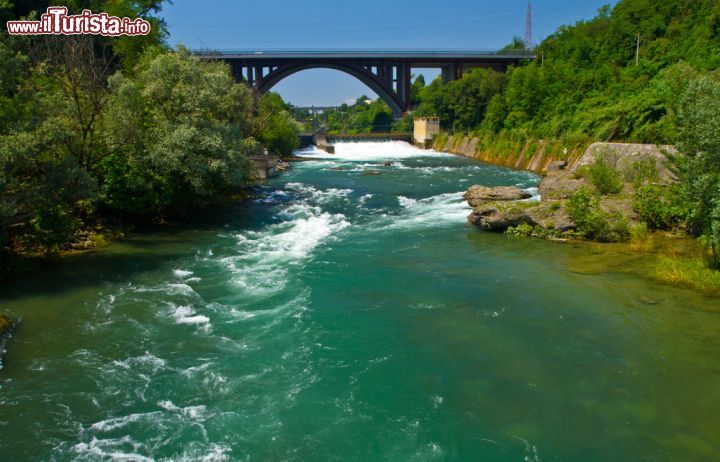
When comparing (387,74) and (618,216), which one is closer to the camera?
(618,216)

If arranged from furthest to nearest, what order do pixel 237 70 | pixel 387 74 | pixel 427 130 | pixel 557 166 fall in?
pixel 387 74
pixel 237 70
pixel 427 130
pixel 557 166

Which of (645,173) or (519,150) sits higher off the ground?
(519,150)

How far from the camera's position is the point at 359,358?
9.88 m

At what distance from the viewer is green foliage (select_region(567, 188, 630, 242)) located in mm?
17047

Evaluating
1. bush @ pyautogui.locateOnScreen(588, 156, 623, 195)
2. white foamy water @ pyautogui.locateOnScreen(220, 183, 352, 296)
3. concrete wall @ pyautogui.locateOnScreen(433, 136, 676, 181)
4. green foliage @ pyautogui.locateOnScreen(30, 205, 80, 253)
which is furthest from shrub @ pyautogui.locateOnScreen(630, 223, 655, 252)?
green foliage @ pyautogui.locateOnScreen(30, 205, 80, 253)

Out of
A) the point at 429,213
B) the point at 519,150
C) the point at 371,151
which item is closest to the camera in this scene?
the point at 429,213

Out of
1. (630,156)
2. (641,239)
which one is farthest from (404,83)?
(641,239)

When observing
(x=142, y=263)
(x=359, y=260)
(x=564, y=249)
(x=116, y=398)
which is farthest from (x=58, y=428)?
(x=564, y=249)

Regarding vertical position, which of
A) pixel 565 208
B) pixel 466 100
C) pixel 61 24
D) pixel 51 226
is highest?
pixel 61 24

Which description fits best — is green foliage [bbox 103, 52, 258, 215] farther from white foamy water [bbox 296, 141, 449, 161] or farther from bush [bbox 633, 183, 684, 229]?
white foamy water [bbox 296, 141, 449, 161]

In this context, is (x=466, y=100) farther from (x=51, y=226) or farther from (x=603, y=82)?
(x=51, y=226)

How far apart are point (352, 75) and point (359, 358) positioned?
3058 inches

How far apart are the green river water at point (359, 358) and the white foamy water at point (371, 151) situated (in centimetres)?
4040

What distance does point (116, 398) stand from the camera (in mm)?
8523
